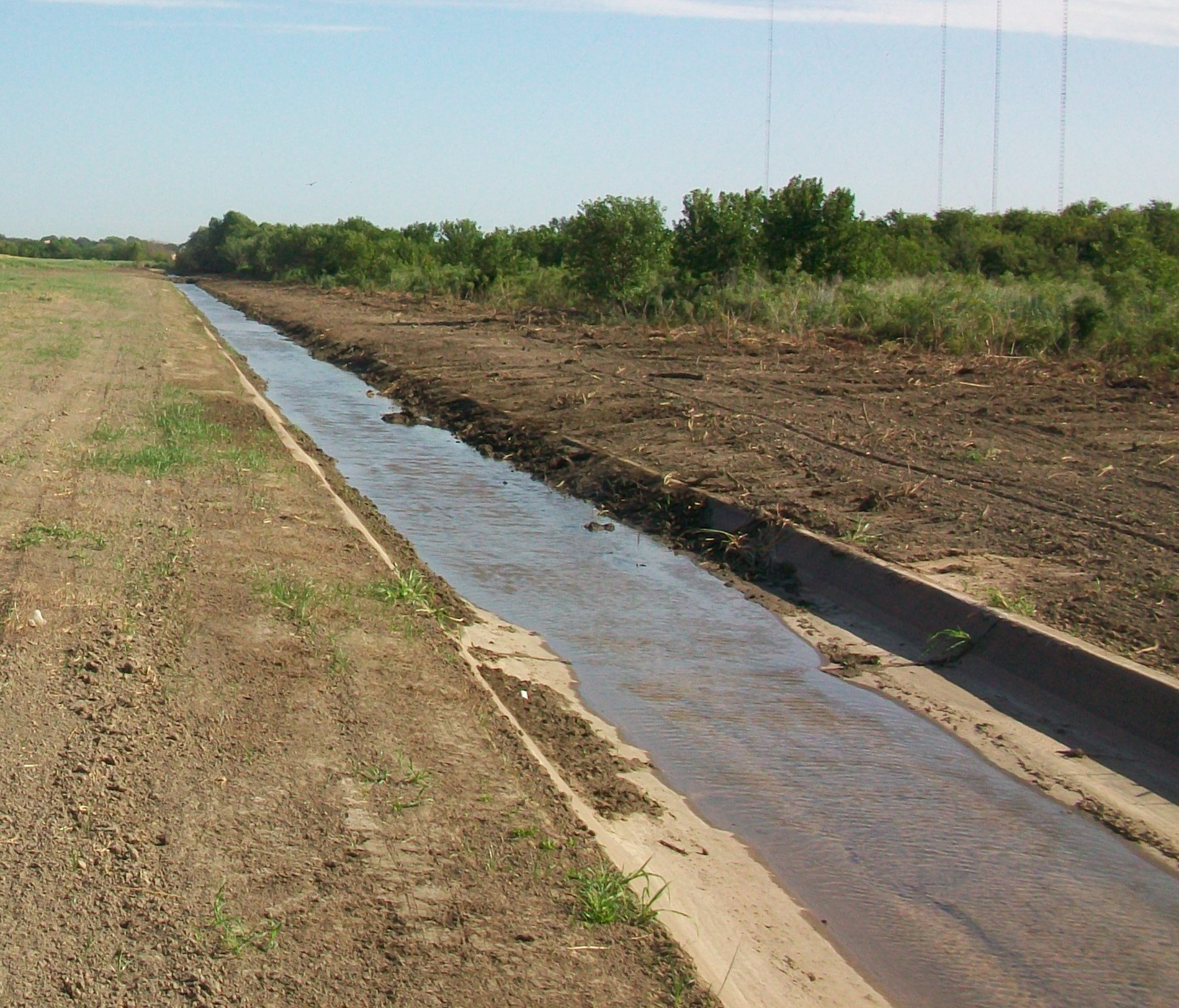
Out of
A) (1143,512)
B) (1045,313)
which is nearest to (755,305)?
(1045,313)

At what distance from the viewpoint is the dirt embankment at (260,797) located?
3.67 meters

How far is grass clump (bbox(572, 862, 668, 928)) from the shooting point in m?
4.09

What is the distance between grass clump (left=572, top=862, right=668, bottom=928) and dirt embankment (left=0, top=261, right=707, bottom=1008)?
41mm

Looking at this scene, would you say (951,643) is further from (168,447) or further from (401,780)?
(168,447)

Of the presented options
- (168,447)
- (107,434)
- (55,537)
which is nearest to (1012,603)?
(55,537)

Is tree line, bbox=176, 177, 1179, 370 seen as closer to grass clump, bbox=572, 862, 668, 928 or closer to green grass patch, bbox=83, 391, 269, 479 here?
green grass patch, bbox=83, 391, 269, 479

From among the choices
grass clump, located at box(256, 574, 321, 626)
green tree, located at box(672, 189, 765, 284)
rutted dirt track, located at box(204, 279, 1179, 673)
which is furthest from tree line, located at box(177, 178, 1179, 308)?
grass clump, located at box(256, 574, 321, 626)

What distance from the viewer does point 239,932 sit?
3.79 m

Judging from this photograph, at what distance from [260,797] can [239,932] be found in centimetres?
103

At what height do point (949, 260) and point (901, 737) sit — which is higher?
point (949, 260)

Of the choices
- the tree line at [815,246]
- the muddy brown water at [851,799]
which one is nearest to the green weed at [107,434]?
the muddy brown water at [851,799]

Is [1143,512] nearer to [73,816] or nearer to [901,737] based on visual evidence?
[901,737]

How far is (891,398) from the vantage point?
59.7 ft

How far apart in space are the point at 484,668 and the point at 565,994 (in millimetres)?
3734
